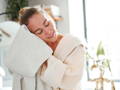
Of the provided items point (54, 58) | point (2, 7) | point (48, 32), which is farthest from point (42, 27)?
point (2, 7)

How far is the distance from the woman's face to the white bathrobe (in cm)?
4

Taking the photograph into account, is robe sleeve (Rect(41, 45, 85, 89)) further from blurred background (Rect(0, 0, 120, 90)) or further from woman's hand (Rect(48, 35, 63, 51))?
blurred background (Rect(0, 0, 120, 90))

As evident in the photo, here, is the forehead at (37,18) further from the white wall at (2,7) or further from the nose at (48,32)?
the white wall at (2,7)

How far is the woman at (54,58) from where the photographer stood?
99cm

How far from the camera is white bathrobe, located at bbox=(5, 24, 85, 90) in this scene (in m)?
0.99

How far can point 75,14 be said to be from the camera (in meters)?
2.62

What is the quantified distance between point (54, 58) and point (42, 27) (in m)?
0.13

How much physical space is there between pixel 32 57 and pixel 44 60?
2.0 inches

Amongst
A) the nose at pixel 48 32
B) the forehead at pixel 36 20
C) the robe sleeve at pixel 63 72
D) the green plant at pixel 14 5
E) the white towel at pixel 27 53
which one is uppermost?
the green plant at pixel 14 5

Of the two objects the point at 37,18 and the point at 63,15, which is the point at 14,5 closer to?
the point at 63,15

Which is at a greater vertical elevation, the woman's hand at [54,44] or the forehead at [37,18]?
the forehead at [37,18]

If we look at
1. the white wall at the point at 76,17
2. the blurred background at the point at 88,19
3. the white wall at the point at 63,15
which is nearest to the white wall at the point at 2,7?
the blurred background at the point at 88,19

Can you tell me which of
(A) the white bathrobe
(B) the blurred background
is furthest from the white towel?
(B) the blurred background

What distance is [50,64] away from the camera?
100cm
